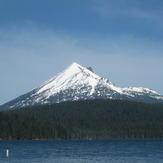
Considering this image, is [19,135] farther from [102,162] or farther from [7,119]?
[102,162]

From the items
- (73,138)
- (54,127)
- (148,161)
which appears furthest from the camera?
(73,138)

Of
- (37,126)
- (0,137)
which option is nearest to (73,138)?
(37,126)

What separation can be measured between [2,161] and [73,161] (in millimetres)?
11584

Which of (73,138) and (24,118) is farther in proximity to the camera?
(73,138)

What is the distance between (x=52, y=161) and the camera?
223ft

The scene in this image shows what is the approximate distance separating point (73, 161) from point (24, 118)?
323ft

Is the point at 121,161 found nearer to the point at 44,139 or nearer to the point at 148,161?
the point at 148,161

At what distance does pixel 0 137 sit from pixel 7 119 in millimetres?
9763

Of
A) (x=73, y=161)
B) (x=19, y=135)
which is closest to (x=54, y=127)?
(x=19, y=135)

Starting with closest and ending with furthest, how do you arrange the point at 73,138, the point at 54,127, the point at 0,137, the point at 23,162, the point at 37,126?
the point at 23,162 < the point at 0,137 < the point at 37,126 < the point at 54,127 < the point at 73,138

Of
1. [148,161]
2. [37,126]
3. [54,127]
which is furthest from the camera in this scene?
[54,127]

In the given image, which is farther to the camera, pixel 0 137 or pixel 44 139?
pixel 44 139

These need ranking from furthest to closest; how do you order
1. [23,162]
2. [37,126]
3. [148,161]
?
[37,126] → [148,161] → [23,162]

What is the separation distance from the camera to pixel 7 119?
15788 centimetres
